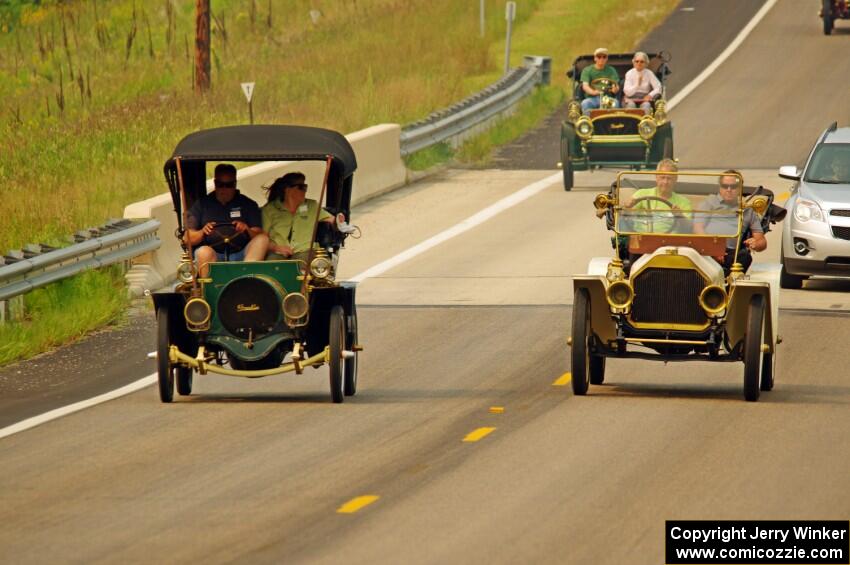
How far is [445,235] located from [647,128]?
5.00 meters

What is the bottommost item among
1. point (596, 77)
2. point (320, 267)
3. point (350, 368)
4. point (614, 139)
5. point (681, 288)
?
point (350, 368)

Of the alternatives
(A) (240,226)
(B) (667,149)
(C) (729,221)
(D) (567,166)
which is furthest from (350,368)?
(B) (667,149)

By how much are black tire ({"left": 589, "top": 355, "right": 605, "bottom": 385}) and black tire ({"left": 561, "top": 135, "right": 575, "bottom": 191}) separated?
537 inches

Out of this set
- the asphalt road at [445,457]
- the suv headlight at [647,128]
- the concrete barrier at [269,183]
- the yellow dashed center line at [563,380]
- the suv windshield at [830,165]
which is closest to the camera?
the asphalt road at [445,457]

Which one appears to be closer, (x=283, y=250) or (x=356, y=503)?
(x=356, y=503)

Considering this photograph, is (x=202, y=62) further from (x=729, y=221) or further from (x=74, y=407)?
(x=729, y=221)

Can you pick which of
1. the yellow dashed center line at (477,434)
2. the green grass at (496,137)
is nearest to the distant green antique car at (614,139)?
A: the green grass at (496,137)

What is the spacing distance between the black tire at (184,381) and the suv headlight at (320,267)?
1328 mm

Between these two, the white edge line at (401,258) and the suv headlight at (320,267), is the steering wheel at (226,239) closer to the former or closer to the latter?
the suv headlight at (320,267)

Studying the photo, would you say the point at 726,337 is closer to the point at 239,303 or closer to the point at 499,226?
the point at 239,303

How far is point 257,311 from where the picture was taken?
14.3 metres

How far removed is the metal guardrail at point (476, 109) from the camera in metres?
31.0

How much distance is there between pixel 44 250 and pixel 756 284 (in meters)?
7.20

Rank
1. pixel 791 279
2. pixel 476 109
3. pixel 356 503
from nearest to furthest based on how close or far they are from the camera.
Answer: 1. pixel 356 503
2. pixel 791 279
3. pixel 476 109
